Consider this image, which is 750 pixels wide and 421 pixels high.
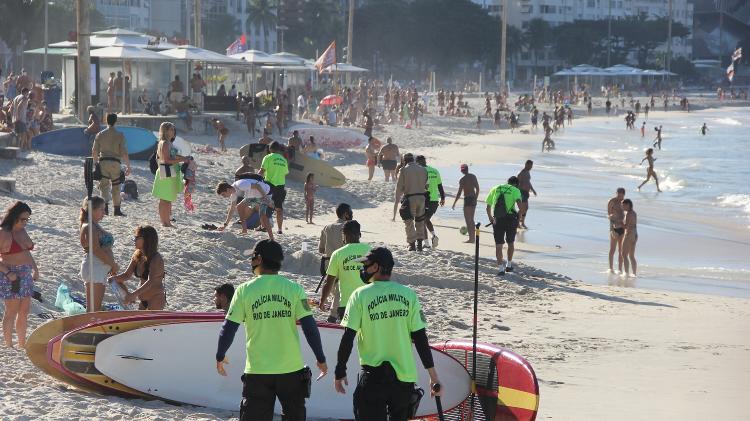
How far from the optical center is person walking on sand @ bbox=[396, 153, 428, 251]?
1531 cm

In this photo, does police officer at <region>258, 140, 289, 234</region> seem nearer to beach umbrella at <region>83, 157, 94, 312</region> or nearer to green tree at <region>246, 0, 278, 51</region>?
beach umbrella at <region>83, 157, 94, 312</region>

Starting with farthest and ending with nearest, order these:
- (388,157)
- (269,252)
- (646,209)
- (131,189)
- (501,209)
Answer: (646,209), (388,157), (131,189), (501,209), (269,252)

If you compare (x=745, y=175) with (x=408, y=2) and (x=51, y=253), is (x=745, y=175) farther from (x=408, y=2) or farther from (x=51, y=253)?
(x=408, y=2)

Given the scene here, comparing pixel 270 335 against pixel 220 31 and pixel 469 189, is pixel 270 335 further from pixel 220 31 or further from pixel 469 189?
pixel 220 31

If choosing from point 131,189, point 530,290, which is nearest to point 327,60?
point 131,189

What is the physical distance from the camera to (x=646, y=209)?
2634cm

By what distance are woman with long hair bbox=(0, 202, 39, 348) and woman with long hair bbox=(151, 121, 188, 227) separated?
584 centimetres

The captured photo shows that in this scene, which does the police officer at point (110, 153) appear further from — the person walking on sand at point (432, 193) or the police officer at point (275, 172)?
the person walking on sand at point (432, 193)

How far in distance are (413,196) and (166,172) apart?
125 inches

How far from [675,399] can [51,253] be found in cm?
654

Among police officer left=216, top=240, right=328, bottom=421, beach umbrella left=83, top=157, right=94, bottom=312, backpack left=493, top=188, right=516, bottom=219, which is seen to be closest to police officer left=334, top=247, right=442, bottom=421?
police officer left=216, top=240, right=328, bottom=421

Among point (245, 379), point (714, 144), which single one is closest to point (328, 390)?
point (245, 379)

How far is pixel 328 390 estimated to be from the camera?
8344mm

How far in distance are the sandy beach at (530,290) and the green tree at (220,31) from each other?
3316 inches
